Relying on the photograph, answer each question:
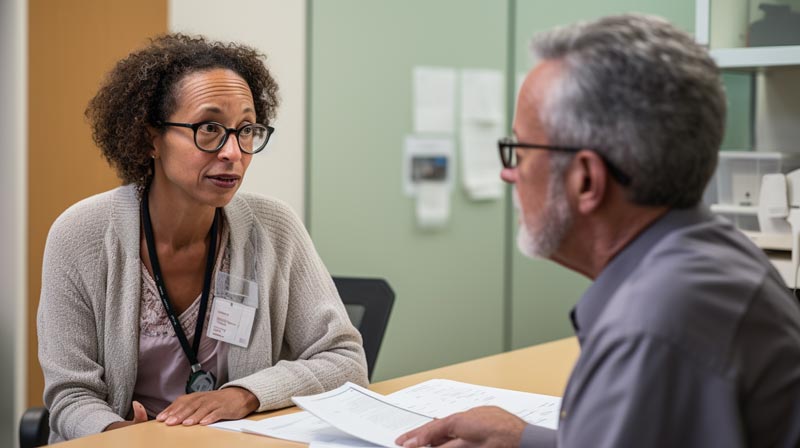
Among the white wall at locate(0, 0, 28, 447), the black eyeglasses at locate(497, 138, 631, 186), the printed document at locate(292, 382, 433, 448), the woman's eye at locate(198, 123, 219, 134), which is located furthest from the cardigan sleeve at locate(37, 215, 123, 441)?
the white wall at locate(0, 0, 28, 447)

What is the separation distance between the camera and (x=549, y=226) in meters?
1.25

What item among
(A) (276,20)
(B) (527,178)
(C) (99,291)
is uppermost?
(A) (276,20)

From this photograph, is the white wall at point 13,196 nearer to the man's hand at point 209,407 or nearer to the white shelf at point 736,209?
the man's hand at point 209,407

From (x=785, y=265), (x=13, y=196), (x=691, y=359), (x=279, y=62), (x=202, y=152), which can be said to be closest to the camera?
(x=691, y=359)

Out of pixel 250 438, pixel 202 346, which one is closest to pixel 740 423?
pixel 250 438

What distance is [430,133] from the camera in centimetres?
444

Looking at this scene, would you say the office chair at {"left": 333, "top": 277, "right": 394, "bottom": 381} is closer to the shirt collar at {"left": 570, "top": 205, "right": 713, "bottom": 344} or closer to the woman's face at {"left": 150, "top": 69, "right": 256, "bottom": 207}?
the woman's face at {"left": 150, "top": 69, "right": 256, "bottom": 207}

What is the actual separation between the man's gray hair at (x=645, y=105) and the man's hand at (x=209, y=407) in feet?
3.05

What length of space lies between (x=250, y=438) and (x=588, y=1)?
2.87 meters

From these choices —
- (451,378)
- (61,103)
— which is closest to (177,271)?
(451,378)

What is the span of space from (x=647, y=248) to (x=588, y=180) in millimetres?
111

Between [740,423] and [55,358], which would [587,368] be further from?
[55,358]

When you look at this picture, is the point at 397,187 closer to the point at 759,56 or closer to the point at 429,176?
the point at 429,176

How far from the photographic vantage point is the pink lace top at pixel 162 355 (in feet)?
6.93
